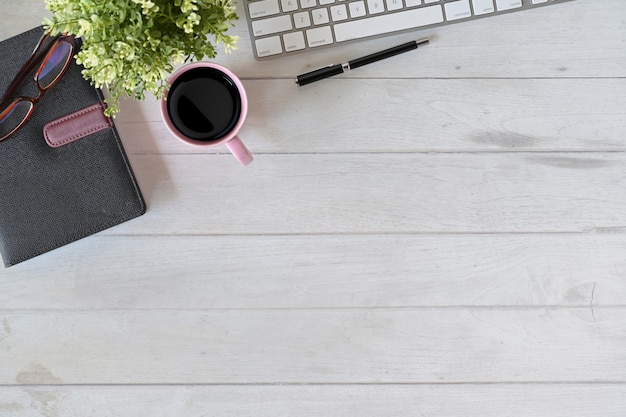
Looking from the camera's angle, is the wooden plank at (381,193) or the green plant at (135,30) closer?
the green plant at (135,30)

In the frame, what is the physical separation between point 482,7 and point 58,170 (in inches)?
23.3

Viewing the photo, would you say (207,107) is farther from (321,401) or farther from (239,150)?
(321,401)

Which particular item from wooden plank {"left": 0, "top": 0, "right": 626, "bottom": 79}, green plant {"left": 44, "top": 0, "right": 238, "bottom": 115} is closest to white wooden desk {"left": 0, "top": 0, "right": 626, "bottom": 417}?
wooden plank {"left": 0, "top": 0, "right": 626, "bottom": 79}

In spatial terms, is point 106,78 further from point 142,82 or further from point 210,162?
point 210,162

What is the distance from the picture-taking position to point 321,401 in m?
0.79

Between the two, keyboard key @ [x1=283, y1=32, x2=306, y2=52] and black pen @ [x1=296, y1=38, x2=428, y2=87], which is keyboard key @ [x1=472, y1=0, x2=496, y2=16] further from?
keyboard key @ [x1=283, y1=32, x2=306, y2=52]

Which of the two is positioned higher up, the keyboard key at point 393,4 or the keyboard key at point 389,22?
the keyboard key at point 393,4

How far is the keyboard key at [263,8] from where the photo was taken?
73cm

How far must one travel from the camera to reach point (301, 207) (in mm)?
784

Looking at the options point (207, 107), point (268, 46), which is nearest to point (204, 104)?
point (207, 107)

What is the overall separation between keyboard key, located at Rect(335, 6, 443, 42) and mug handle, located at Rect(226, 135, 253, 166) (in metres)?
0.19

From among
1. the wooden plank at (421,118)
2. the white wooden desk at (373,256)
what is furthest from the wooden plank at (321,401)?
the wooden plank at (421,118)

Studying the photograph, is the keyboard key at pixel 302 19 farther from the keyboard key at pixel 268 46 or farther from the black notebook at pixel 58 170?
the black notebook at pixel 58 170

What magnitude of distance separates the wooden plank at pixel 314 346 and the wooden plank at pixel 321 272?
0.02m
